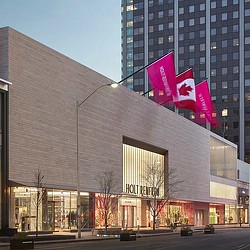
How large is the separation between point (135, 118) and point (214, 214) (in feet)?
161

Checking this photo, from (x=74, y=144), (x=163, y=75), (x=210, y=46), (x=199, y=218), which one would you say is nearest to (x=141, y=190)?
(x=163, y=75)

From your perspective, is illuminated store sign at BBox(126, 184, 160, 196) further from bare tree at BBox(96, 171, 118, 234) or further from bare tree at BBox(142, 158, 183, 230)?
bare tree at BBox(96, 171, 118, 234)

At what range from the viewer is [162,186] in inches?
3130

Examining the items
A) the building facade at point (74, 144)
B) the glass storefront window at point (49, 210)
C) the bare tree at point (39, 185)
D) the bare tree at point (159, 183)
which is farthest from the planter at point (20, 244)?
the bare tree at point (159, 183)

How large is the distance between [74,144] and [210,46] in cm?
11799

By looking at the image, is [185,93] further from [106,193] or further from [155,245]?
[155,245]

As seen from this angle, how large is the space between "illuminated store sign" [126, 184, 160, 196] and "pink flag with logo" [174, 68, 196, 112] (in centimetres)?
1182

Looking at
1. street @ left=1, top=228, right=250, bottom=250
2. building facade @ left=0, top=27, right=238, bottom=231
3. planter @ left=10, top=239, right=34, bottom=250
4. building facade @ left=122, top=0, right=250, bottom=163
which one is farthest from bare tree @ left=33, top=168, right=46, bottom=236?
building facade @ left=122, top=0, right=250, bottom=163

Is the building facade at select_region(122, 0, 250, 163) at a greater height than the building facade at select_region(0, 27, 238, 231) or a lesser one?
greater

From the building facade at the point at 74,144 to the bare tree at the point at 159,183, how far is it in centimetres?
24

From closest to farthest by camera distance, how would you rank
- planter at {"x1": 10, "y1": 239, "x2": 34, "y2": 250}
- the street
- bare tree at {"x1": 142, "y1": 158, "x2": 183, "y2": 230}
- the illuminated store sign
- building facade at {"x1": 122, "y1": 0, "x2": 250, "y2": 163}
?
planter at {"x1": 10, "y1": 239, "x2": 34, "y2": 250}
the street
the illuminated store sign
bare tree at {"x1": 142, "y1": 158, "x2": 183, "y2": 230}
building facade at {"x1": 122, "y1": 0, "x2": 250, "y2": 163}

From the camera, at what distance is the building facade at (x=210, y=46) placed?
159625mm

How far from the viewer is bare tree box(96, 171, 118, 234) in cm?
5750

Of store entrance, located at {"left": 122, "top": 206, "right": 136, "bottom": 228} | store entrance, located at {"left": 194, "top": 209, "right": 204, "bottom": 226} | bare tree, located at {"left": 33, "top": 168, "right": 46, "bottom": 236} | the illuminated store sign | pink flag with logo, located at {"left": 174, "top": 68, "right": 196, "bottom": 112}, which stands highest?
pink flag with logo, located at {"left": 174, "top": 68, "right": 196, "bottom": 112}
